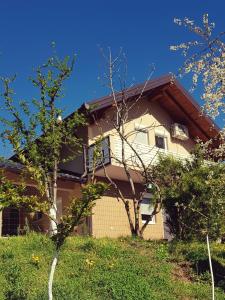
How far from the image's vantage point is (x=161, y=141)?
26.5 meters

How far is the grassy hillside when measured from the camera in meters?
10.5

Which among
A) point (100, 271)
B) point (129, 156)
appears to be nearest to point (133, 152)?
point (129, 156)

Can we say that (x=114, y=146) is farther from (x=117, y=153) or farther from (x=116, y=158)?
(x=116, y=158)

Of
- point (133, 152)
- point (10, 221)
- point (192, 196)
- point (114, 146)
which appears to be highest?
point (114, 146)

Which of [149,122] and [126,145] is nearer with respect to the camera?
[126,145]

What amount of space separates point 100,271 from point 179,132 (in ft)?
51.2

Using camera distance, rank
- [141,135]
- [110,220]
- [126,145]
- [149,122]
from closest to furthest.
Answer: [110,220] → [126,145] → [141,135] → [149,122]

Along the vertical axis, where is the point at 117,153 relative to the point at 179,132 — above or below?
below

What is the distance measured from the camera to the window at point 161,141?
26.2 m

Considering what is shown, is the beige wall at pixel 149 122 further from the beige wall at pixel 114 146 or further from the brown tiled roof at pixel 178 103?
the brown tiled roof at pixel 178 103

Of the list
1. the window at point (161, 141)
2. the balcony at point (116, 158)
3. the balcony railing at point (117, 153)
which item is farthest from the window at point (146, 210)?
the window at point (161, 141)

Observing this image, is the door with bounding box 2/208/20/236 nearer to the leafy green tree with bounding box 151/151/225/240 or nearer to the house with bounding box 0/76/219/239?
the house with bounding box 0/76/219/239

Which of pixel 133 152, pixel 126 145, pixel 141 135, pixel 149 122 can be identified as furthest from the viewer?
pixel 149 122

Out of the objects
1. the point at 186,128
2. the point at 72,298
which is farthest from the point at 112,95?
the point at 72,298
